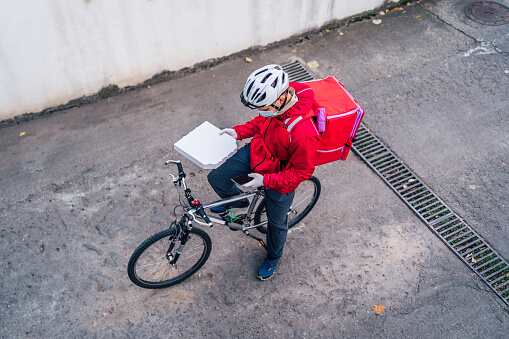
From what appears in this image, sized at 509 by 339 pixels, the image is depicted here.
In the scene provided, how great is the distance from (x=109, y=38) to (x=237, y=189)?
2840 millimetres

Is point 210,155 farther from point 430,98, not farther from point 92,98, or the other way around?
point 430,98

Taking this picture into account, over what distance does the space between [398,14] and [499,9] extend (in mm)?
1775

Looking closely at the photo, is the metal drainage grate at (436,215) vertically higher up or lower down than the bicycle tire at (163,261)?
lower down

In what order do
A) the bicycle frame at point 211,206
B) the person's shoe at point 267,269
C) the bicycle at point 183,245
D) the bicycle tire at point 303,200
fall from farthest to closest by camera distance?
1. the bicycle tire at point 303,200
2. the person's shoe at point 267,269
3. the bicycle at point 183,245
4. the bicycle frame at point 211,206

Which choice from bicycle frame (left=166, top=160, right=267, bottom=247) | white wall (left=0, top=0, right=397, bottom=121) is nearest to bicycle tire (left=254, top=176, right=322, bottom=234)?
bicycle frame (left=166, top=160, right=267, bottom=247)

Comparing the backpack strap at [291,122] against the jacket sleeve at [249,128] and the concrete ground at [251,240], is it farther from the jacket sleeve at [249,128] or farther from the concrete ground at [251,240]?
the concrete ground at [251,240]

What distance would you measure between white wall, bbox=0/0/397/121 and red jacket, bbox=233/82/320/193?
2.69m

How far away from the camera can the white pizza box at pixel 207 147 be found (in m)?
3.46

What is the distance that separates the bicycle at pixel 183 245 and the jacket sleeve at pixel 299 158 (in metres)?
0.44

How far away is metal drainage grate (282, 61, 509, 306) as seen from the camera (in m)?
4.19

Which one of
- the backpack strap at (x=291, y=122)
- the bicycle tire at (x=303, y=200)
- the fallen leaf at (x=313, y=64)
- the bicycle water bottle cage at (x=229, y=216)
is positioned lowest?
the bicycle tire at (x=303, y=200)

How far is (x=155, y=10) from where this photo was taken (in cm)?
522

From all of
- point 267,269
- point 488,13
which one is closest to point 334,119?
point 267,269

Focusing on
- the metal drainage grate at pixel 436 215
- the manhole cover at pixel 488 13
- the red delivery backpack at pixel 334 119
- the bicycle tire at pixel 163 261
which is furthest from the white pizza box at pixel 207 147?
the manhole cover at pixel 488 13
